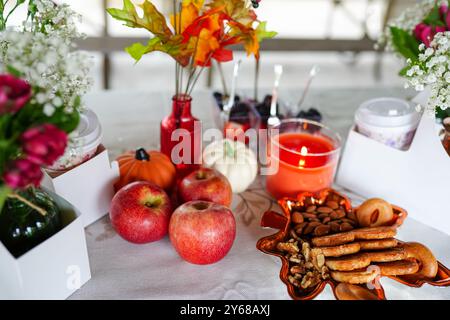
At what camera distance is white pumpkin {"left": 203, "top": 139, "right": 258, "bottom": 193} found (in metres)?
0.86

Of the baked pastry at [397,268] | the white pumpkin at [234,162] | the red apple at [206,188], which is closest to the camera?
the baked pastry at [397,268]

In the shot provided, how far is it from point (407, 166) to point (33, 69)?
2.21 feet

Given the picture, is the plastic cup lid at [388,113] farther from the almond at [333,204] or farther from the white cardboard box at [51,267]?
the white cardboard box at [51,267]

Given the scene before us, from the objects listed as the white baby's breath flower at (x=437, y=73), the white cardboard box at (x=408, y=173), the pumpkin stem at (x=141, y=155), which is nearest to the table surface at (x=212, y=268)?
the white cardboard box at (x=408, y=173)

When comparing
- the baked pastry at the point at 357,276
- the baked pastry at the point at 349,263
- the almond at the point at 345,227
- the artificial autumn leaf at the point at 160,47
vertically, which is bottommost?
the baked pastry at the point at 357,276

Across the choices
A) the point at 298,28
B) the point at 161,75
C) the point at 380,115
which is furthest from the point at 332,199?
the point at 298,28

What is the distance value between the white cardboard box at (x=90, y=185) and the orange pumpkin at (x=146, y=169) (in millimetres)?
21

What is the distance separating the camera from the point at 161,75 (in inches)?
109

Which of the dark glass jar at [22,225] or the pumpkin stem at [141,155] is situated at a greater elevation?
the pumpkin stem at [141,155]

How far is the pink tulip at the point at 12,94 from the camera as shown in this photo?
1.39 ft

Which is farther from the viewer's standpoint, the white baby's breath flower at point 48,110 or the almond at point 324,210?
the almond at point 324,210

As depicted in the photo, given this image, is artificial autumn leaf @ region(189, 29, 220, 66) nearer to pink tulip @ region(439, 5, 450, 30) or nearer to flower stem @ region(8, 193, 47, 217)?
flower stem @ region(8, 193, 47, 217)

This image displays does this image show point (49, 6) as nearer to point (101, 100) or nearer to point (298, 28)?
point (101, 100)

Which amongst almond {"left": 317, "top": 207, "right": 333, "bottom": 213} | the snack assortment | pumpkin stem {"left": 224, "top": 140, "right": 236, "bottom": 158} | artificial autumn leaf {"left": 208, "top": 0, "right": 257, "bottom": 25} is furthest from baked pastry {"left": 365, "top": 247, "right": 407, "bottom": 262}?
artificial autumn leaf {"left": 208, "top": 0, "right": 257, "bottom": 25}
